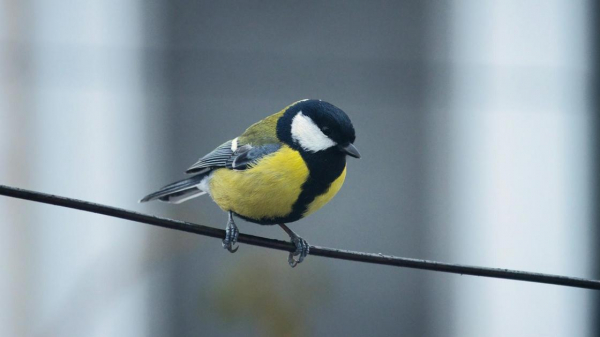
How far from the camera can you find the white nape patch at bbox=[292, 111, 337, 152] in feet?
7.36

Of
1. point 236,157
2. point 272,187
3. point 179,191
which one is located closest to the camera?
point 272,187

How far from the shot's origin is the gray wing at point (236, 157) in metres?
2.30

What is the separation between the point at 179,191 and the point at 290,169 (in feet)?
1.66

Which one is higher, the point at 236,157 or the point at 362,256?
the point at 236,157

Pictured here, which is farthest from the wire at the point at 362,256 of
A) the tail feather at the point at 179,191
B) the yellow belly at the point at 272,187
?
the tail feather at the point at 179,191

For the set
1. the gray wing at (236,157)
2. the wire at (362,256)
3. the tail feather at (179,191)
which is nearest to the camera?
the wire at (362,256)

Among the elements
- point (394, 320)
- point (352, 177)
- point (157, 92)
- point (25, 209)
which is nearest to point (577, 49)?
point (352, 177)

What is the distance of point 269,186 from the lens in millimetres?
2195

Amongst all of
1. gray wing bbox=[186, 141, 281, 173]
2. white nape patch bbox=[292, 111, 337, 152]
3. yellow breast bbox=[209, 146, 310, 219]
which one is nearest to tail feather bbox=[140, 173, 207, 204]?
gray wing bbox=[186, 141, 281, 173]

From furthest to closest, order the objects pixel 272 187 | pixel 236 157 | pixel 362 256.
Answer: pixel 236 157 → pixel 272 187 → pixel 362 256

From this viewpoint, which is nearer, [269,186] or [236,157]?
[269,186]

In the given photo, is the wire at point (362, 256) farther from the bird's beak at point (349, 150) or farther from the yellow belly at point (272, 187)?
the bird's beak at point (349, 150)

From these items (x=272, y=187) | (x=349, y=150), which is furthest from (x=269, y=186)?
(x=349, y=150)

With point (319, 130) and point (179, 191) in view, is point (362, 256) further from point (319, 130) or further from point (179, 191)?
point (179, 191)
